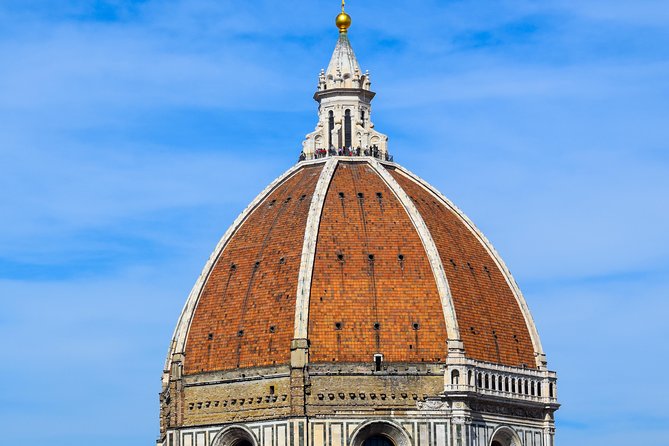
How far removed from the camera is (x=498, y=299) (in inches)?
3381

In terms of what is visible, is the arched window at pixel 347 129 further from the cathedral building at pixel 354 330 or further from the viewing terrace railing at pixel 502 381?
the viewing terrace railing at pixel 502 381

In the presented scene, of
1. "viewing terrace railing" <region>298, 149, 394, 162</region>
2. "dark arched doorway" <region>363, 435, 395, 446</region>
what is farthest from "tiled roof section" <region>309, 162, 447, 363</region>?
"viewing terrace railing" <region>298, 149, 394, 162</region>

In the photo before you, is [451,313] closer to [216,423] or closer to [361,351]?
[361,351]

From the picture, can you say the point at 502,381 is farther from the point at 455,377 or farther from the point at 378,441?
the point at 378,441

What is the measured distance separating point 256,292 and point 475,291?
756 centimetres

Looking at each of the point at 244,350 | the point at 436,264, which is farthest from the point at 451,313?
the point at 244,350

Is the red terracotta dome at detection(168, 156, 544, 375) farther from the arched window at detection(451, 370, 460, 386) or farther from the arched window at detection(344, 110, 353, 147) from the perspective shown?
the arched window at detection(344, 110, 353, 147)

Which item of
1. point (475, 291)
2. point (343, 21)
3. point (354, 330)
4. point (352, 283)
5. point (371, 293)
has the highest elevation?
point (343, 21)

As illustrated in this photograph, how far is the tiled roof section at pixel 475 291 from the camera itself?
8375 centimetres

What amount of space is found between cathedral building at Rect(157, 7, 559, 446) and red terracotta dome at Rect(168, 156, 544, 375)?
0.05m

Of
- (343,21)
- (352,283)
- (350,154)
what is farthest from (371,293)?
(343,21)

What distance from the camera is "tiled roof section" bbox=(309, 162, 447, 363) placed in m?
82.1

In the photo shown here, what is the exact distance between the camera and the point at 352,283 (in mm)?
82625

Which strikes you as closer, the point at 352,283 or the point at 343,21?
the point at 352,283
